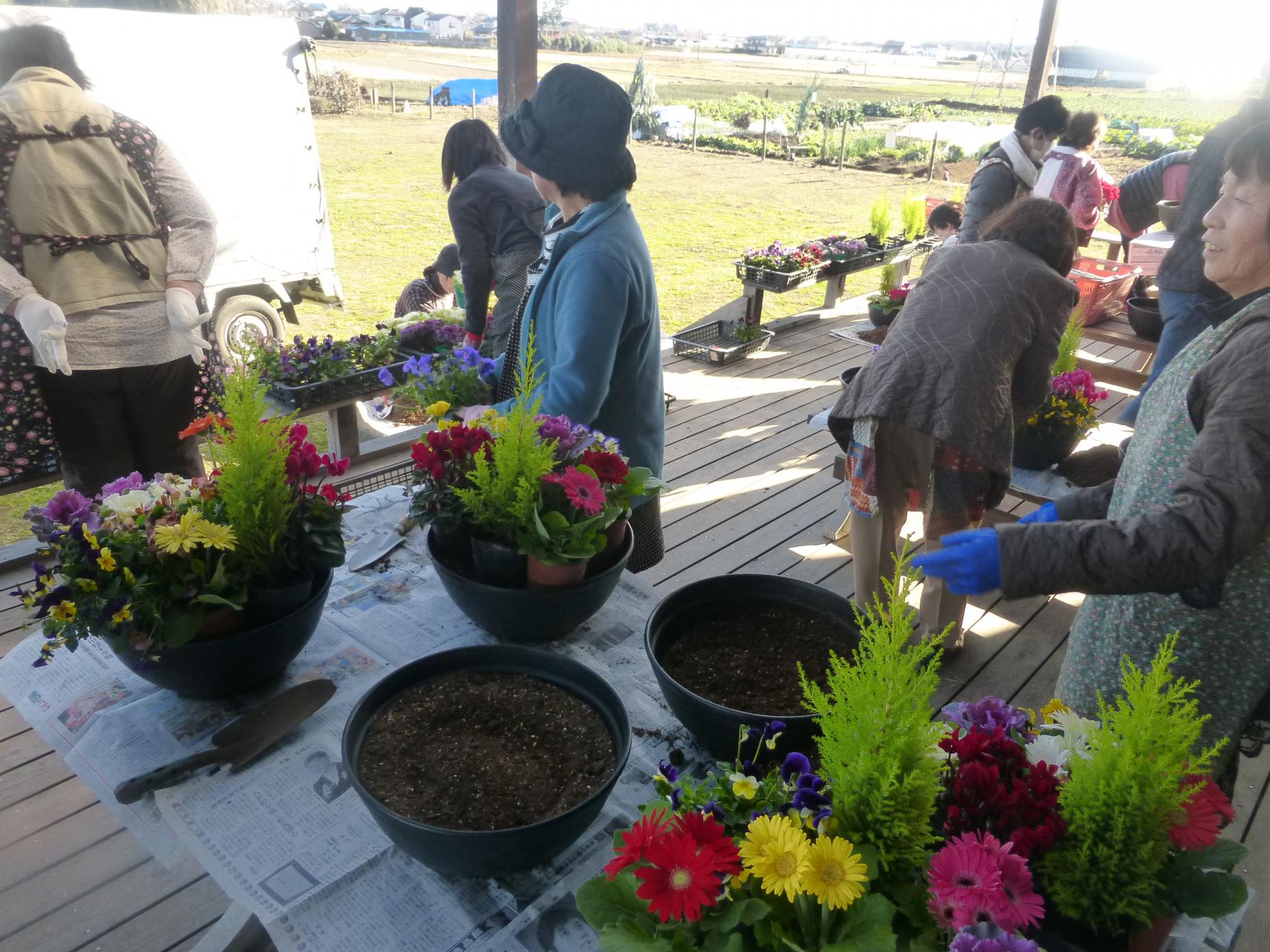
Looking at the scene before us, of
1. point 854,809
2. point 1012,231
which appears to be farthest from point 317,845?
point 1012,231

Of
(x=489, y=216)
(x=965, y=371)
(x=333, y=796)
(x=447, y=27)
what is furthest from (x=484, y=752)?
(x=447, y=27)

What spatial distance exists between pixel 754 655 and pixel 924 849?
1.27 ft

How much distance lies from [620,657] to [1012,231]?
1502mm

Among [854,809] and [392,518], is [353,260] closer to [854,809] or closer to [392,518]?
[392,518]

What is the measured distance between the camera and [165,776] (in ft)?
3.01

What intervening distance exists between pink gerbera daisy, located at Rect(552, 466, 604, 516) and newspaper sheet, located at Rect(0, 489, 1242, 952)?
0.25 meters

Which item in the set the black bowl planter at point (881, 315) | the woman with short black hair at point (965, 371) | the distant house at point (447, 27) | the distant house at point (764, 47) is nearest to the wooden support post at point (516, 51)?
the woman with short black hair at point (965, 371)

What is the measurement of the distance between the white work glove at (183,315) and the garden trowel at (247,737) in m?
1.38

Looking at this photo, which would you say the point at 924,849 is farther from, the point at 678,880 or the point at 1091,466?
the point at 1091,466

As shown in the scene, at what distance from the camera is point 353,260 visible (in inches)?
306

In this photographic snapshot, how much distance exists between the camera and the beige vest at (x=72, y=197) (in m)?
1.86

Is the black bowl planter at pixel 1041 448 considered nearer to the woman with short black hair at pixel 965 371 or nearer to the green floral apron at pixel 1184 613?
the woman with short black hair at pixel 965 371

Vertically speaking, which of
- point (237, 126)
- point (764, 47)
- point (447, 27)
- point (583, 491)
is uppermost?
point (764, 47)

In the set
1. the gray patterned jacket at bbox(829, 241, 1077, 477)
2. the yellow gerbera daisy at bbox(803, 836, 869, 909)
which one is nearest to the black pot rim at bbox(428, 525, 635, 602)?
the yellow gerbera daisy at bbox(803, 836, 869, 909)
